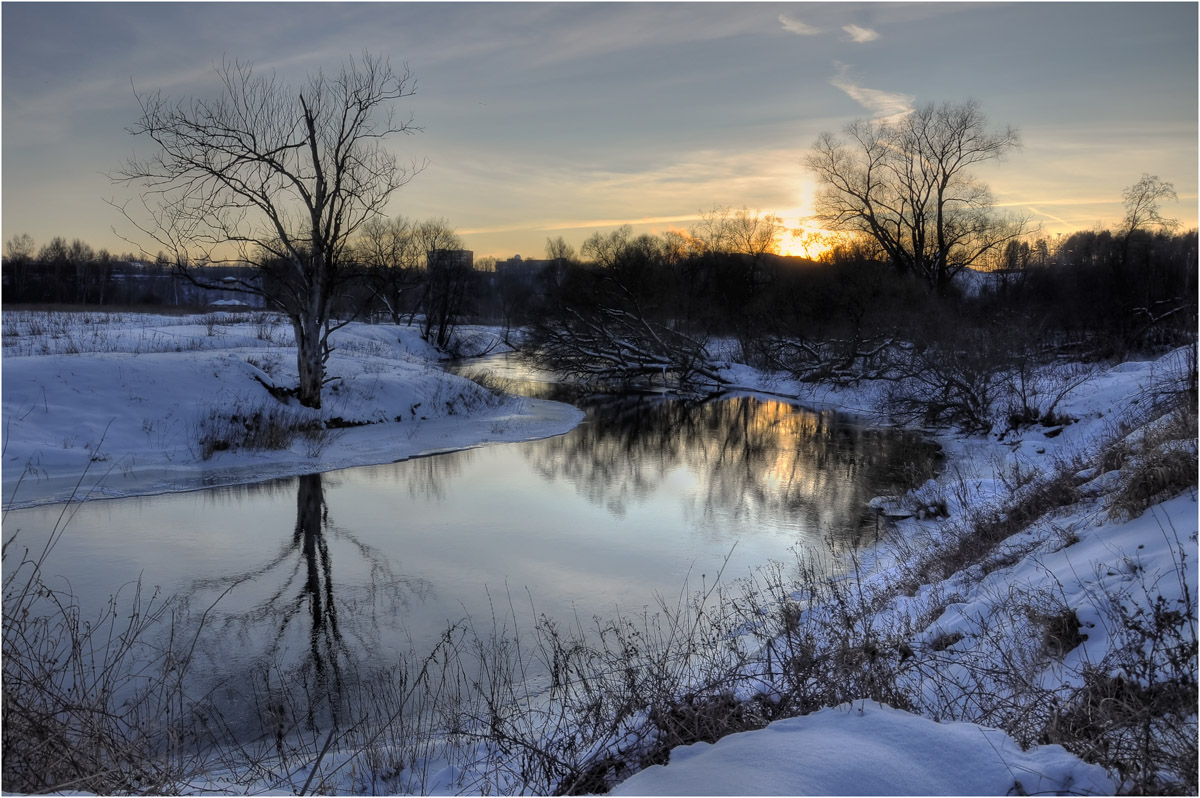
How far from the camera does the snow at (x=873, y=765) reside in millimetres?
3055

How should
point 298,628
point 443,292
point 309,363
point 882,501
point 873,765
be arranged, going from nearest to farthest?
point 873,765
point 298,628
point 882,501
point 309,363
point 443,292

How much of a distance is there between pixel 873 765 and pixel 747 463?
13.3 meters

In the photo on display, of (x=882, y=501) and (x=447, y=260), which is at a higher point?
(x=447, y=260)

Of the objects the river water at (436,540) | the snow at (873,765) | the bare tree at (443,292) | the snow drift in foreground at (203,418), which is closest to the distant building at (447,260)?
the bare tree at (443,292)

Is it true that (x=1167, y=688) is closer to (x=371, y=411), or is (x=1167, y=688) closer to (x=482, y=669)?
(x=482, y=669)

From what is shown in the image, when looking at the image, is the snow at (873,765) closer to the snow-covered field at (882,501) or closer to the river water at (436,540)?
the snow-covered field at (882,501)

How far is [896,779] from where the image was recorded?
310 cm

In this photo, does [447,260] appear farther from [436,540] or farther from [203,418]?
[436,540]

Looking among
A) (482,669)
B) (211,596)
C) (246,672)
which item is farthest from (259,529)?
(482,669)

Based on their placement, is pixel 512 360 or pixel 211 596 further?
pixel 512 360

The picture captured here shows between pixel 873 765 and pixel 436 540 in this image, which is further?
pixel 436 540

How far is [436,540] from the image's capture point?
10562 mm

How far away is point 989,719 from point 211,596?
7.52 meters

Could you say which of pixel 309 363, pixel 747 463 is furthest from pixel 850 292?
pixel 309 363
